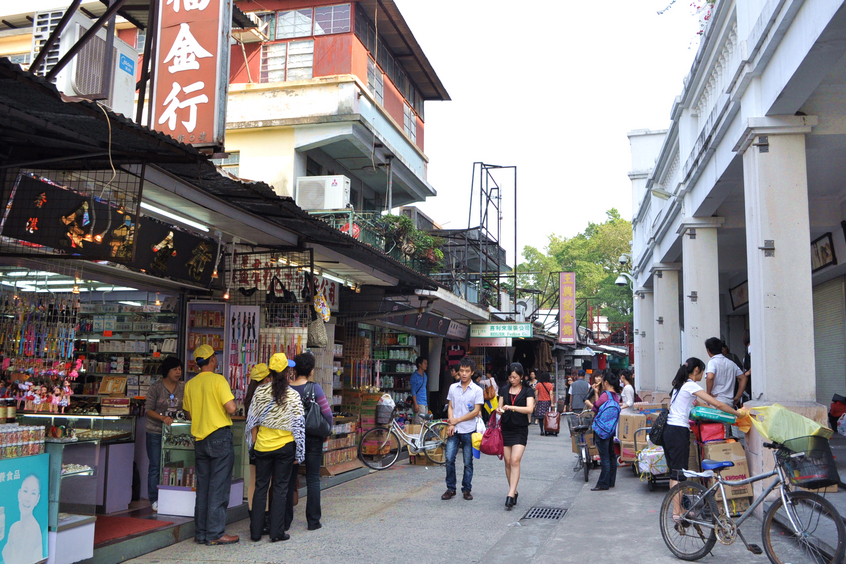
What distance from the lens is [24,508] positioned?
5.05 meters

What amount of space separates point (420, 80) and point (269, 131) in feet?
19.8

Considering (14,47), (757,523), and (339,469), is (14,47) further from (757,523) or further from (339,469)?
(757,523)

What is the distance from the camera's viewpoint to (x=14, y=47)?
45.4 ft

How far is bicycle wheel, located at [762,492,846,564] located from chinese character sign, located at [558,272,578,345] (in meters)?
22.4

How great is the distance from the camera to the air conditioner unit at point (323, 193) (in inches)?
539

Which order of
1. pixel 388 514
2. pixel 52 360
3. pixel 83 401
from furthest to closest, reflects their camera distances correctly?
pixel 83 401
pixel 388 514
pixel 52 360

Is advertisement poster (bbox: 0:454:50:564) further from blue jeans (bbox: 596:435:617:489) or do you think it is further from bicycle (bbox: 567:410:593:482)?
bicycle (bbox: 567:410:593:482)

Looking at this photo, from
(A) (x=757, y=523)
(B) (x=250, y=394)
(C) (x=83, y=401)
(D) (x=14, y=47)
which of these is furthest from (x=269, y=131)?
(A) (x=757, y=523)

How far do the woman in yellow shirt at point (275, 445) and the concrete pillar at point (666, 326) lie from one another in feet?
39.4

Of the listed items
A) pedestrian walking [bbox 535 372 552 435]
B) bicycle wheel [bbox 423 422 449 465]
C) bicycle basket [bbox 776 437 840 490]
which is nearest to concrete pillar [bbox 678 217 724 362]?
bicycle wheel [bbox 423 422 449 465]

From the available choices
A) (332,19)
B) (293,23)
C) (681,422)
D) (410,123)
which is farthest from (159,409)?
(410,123)

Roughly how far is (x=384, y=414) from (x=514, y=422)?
474 centimetres

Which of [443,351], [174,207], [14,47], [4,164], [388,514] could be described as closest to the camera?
[4,164]

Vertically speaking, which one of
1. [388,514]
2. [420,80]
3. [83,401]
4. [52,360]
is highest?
[420,80]
